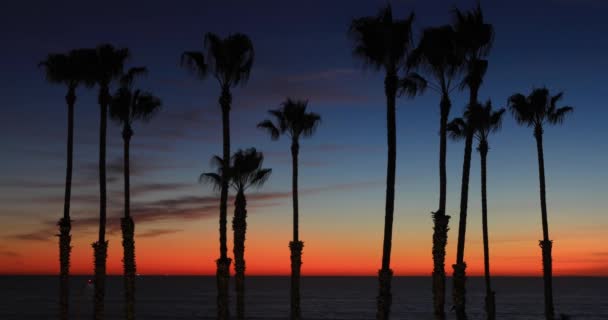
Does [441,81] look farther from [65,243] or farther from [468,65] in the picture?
[65,243]

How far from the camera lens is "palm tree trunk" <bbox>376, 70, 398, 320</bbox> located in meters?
30.2

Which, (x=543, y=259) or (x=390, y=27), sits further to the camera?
(x=543, y=259)

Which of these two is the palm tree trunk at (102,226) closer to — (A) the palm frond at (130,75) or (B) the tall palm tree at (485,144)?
(A) the palm frond at (130,75)

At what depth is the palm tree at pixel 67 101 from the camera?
38844 millimetres

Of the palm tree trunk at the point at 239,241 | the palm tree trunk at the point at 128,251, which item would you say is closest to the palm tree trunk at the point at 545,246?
the palm tree trunk at the point at 239,241

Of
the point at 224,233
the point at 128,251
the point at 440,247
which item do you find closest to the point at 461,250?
the point at 440,247

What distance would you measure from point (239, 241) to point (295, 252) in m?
8.30

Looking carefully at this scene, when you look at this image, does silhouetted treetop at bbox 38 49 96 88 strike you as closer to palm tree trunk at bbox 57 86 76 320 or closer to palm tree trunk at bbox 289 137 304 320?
palm tree trunk at bbox 57 86 76 320

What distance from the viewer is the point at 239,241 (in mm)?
43688

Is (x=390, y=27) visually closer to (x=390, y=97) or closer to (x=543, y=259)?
(x=390, y=97)

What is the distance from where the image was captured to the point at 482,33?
3544 centimetres

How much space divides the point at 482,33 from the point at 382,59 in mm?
6727

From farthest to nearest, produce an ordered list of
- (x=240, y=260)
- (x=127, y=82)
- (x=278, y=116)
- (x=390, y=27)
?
1. (x=278, y=116)
2. (x=240, y=260)
3. (x=127, y=82)
4. (x=390, y=27)

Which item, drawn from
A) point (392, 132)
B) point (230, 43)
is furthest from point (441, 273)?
point (230, 43)
